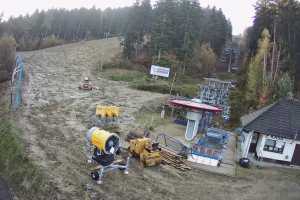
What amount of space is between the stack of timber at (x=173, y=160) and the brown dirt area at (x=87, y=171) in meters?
0.54

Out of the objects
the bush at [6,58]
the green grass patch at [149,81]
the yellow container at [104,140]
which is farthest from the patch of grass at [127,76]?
the yellow container at [104,140]

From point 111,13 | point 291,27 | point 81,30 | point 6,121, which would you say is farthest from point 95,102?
point 111,13

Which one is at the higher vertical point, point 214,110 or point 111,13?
point 111,13

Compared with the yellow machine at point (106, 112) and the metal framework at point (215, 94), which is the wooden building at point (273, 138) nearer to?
the yellow machine at point (106, 112)

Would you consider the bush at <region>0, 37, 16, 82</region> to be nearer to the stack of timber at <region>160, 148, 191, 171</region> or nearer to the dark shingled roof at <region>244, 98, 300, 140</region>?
the stack of timber at <region>160, 148, 191, 171</region>

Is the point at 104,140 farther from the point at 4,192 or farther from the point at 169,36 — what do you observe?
the point at 169,36

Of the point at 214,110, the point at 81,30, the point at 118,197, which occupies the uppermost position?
the point at 81,30

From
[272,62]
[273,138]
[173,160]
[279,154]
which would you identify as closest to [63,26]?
[272,62]

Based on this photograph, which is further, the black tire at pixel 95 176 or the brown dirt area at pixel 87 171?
the black tire at pixel 95 176

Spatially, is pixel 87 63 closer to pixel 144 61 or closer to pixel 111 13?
pixel 144 61

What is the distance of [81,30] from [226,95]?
63.9 meters

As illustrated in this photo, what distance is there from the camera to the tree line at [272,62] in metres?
43.3

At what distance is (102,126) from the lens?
100 ft

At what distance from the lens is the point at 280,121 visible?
96.0ft
